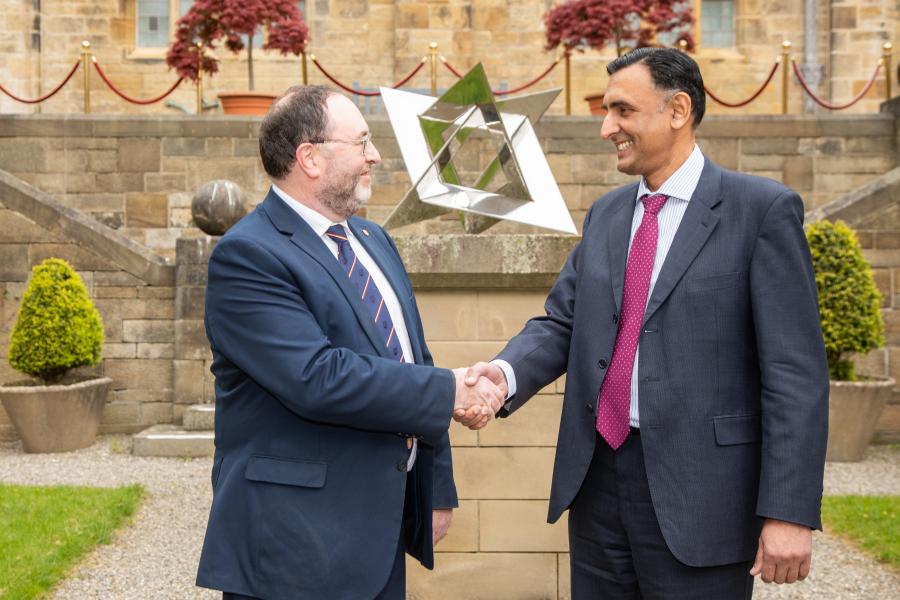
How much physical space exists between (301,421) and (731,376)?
3.46ft

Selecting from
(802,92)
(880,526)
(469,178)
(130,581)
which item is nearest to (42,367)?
(130,581)

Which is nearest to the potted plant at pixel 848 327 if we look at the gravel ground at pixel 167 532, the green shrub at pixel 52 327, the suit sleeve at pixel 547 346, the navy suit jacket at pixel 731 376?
the gravel ground at pixel 167 532

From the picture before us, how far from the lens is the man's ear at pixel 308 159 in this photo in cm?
254

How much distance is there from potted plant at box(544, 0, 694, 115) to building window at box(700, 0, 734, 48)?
3350mm

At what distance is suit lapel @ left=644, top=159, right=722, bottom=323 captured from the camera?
2523mm

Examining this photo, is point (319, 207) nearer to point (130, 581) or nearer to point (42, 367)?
point (130, 581)

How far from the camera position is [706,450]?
2.49 m

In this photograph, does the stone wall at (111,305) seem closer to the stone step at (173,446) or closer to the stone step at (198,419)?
the stone step at (198,419)

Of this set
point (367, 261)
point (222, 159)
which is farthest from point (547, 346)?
point (222, 159)

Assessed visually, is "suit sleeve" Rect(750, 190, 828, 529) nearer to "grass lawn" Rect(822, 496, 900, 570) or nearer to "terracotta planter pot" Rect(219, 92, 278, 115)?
"grass lawn" Rect(822, 496, 900, 570)

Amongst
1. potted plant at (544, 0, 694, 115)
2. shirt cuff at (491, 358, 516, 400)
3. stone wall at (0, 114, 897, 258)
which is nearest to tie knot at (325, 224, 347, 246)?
shirt cuff at (491, 358, 516, 400)

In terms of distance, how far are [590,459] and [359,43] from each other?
1268cm

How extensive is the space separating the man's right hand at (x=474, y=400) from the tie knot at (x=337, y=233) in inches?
17.9

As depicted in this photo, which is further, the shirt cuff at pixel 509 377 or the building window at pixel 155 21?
the building window at pixel 155 21
